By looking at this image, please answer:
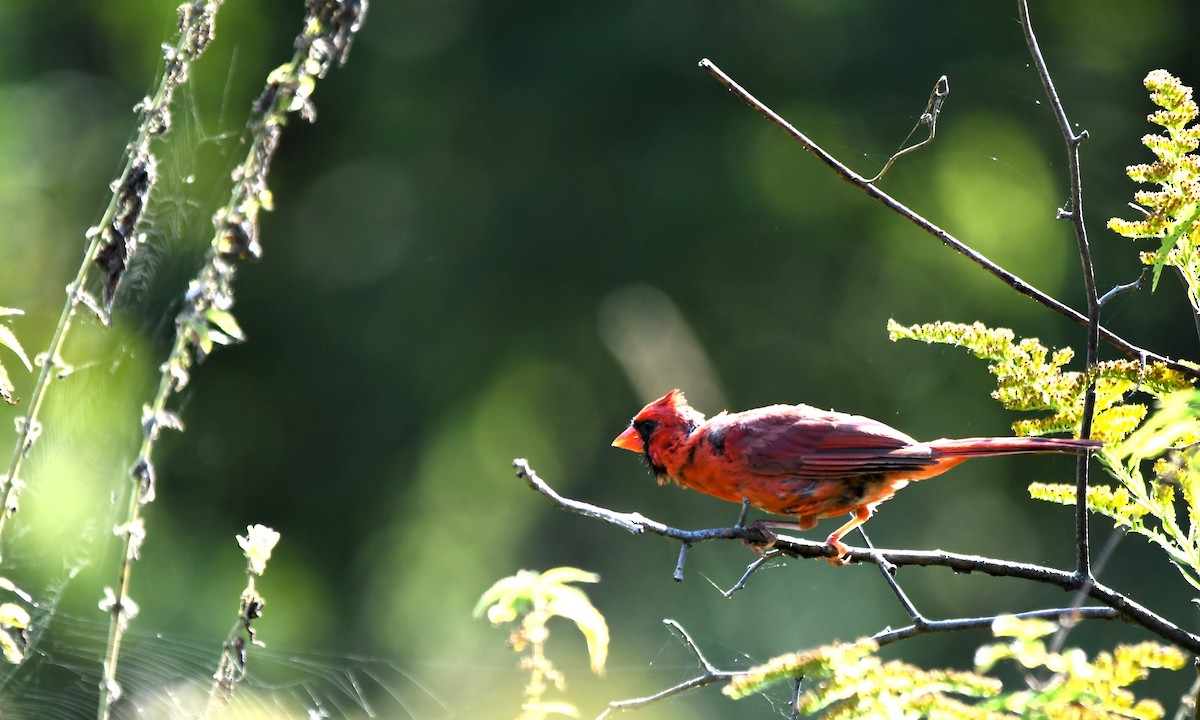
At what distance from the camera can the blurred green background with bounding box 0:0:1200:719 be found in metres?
5.61

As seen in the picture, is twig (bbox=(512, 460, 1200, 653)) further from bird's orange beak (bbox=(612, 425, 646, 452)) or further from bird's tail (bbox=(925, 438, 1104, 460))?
bird's orange beak (bbox=(612, 425, 646, 452))

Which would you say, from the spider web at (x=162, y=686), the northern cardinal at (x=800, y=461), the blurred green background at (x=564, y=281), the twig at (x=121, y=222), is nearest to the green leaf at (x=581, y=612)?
the spider web at (x=162, y=686)

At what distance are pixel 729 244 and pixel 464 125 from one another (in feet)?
5.53

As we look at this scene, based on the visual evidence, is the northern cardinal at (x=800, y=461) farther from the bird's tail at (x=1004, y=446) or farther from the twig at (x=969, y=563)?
the twig at (x=969, y=563)

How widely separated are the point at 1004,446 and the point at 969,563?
0.38 meters

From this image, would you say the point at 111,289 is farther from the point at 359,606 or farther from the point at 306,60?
the point at 359,606

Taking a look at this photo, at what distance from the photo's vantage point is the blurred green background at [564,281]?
5605 mm

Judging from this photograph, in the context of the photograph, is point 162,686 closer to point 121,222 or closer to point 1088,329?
point 121,222

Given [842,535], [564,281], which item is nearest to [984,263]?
[842,535]

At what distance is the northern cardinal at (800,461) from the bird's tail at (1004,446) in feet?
0.23

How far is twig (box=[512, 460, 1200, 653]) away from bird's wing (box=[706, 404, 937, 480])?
455 millimetres

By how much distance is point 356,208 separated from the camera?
679 cm

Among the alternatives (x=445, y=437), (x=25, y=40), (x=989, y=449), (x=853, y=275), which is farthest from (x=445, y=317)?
(x=989, y=449)

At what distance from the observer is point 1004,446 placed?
162cm
